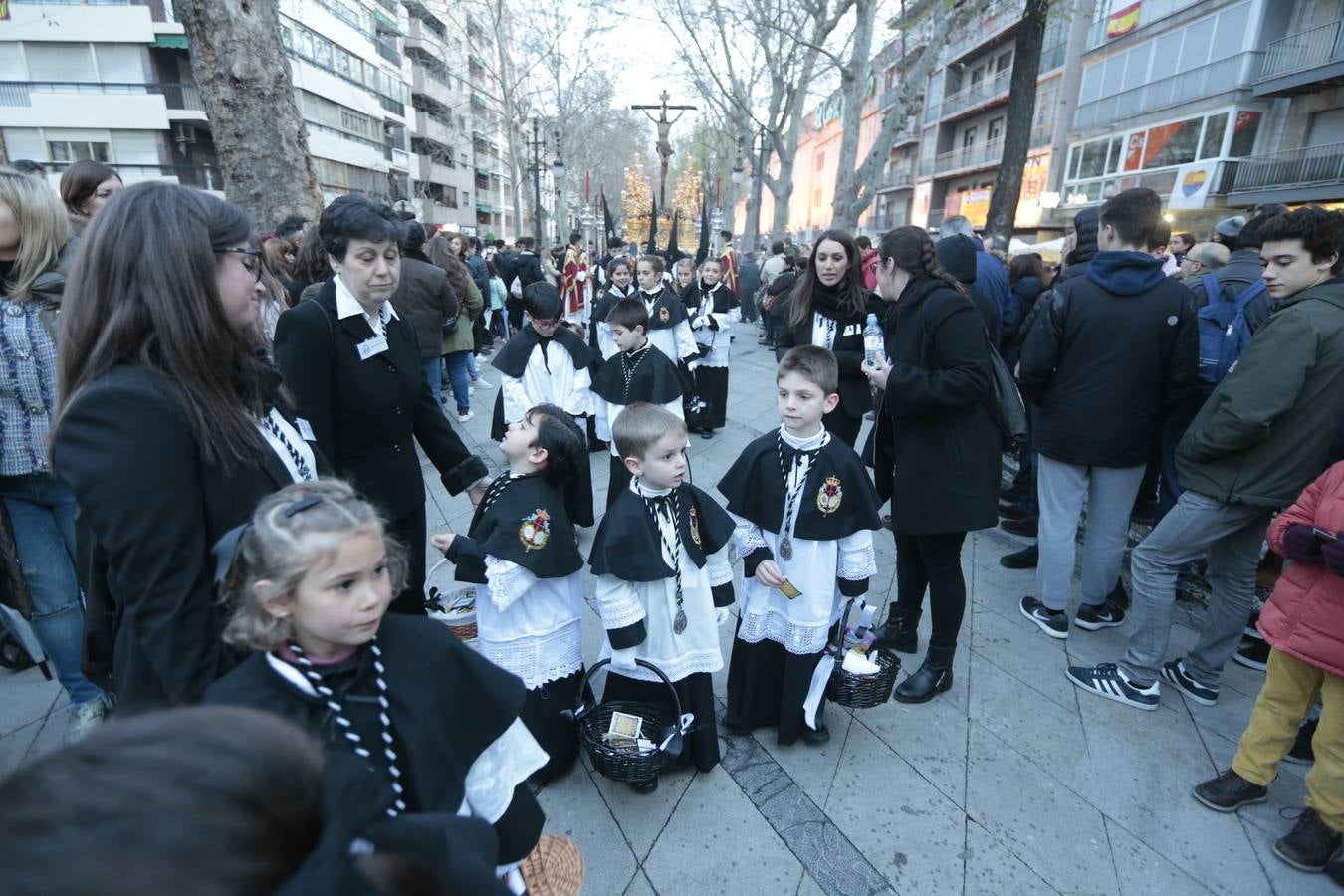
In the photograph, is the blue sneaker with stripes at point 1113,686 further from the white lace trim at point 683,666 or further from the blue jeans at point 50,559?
the blue jeans at point 50,559

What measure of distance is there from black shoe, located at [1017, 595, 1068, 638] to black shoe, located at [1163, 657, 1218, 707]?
0.47m

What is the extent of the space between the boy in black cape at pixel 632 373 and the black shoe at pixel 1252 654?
11.7 feet

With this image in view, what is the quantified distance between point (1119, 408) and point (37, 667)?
17.3 ft

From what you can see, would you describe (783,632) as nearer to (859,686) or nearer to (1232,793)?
(859,686)

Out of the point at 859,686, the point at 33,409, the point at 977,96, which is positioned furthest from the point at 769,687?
the point at 977,96

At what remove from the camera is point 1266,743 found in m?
2.45

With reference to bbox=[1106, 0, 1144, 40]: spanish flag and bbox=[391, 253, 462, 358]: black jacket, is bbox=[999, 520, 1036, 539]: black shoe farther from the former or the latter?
bbox=[1106, 0, 1144, 40]: spanish flag

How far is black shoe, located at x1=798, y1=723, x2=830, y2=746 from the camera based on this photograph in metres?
2.84

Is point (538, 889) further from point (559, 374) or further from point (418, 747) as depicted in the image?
point (559, 374)

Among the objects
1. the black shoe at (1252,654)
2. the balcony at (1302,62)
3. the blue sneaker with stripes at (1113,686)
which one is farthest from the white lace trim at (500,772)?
the balcony at (1302,62)

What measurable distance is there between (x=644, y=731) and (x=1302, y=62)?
23.7 metres

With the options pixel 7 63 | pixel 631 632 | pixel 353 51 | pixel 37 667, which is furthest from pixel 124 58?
pixel 631 632

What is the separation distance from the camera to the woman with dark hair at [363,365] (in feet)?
7.72

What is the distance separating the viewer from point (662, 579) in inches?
95.8
